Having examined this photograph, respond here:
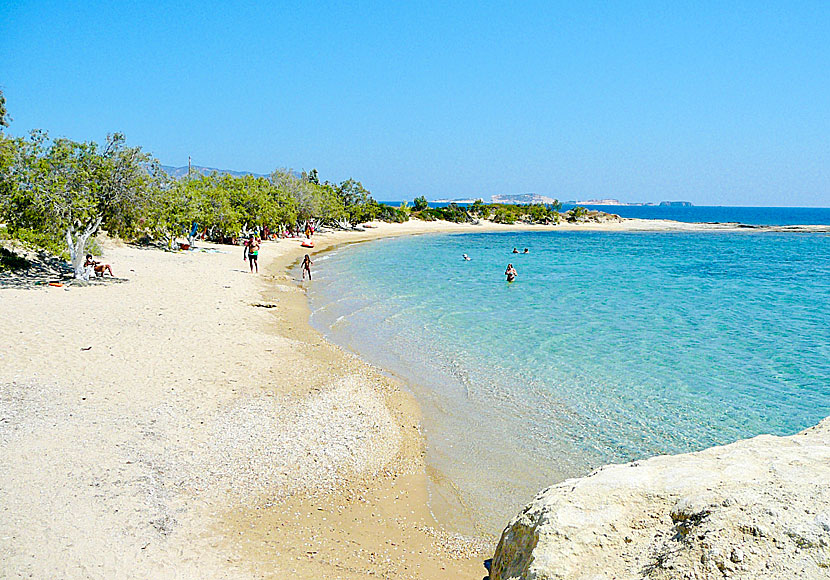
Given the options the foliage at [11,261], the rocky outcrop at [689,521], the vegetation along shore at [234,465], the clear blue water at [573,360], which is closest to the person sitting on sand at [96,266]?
the vegetation along shore at [234,465]

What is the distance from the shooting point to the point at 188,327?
16.3 meters

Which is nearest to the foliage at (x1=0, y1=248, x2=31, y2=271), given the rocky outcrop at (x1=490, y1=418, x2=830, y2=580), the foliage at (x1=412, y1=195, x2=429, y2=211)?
the rocky outcrop at (x1=490, y1=418, x2=830, y2=580)

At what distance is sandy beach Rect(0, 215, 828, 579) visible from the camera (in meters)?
6.42

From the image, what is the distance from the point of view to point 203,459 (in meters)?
8.57

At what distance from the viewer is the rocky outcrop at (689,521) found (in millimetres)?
3473

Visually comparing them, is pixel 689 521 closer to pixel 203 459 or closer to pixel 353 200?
pixel 203 459

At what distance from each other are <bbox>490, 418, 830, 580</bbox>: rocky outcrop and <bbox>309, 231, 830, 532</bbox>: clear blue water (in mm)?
3697

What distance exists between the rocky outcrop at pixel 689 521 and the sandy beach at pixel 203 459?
272cm

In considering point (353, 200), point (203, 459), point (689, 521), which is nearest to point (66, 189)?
point (203, 459)

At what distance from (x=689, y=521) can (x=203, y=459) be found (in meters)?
6.88

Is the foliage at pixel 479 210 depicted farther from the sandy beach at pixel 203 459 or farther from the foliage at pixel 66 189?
the sandy beach at pixel 203 459

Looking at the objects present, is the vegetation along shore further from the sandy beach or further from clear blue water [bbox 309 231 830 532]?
clear blue water [bbox 309 231 830 532]

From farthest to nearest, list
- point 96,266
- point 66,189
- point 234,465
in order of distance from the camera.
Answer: point 96,266 → point 66,189 → point 234,465

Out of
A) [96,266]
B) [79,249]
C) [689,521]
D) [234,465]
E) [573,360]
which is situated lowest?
[573,360]
